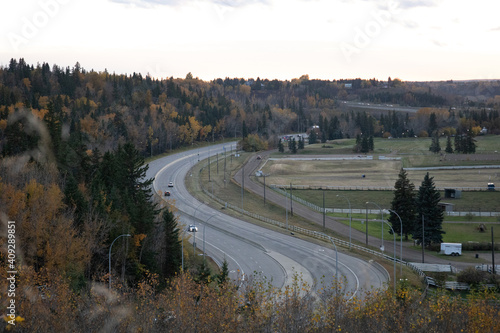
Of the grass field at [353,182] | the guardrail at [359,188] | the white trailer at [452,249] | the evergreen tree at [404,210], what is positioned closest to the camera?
the white trailer at [452,249]

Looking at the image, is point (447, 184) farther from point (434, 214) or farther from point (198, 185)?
point (198, 185)

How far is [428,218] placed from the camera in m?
54.6

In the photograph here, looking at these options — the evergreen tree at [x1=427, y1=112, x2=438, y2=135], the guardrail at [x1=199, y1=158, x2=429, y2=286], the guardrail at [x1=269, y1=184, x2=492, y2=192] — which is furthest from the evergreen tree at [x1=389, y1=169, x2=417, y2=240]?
the evergreen tree at [x1=427, y1=112, x2=438, y2=135]

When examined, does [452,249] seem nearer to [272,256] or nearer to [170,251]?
[272,256]

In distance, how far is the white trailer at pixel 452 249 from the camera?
50.0 metres

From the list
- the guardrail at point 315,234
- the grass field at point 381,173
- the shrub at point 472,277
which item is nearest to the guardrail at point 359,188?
the grass field at point 381,173

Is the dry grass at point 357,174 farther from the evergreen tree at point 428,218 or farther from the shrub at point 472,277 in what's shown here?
the shrub at point 472,277

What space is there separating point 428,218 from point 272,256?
18.1 m

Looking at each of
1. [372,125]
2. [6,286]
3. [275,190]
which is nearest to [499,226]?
[275,190]

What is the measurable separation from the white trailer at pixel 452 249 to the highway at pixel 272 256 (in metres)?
10.7

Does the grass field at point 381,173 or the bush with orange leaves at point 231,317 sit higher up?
the bush with orange leaves at point 231,317

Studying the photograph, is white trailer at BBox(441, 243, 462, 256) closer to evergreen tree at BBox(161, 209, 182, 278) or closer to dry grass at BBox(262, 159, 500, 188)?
evergreen tree at BBox(161, 209, 182, 278)

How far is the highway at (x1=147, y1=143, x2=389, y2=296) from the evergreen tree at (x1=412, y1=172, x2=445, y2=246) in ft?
35.0

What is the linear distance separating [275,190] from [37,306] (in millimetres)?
64079
